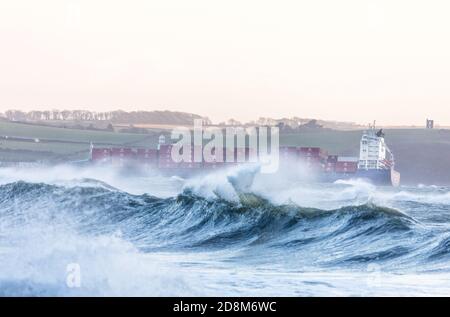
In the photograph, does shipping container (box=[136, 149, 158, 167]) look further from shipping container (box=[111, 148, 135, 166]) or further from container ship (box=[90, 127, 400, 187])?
shipping container (box=[111, 148, 135, 166])

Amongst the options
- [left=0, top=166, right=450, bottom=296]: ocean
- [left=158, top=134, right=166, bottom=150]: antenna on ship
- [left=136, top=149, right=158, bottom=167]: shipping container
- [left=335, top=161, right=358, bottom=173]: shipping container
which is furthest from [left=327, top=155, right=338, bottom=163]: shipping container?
[left=0, top=166, right=450, bottom=296]: ocean

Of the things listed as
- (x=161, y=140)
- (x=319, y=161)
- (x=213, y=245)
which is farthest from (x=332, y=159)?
(x=213, y=245)

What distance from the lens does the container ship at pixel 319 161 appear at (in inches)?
2763

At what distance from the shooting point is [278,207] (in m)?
20.2

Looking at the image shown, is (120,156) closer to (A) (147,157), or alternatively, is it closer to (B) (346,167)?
(A) (147,157)

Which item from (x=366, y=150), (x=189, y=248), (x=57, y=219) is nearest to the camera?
(x=189, y=248)

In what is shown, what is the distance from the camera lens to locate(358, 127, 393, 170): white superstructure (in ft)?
229

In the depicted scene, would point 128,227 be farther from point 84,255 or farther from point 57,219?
point 84,255

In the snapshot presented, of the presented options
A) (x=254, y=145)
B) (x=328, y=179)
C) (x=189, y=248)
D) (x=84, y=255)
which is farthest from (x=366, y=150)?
(x=84, y=255)

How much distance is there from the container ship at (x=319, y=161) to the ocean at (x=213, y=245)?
140 feet

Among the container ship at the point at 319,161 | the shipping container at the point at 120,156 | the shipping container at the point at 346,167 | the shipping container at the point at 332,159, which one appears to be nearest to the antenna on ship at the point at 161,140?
the container ship at the point at 319,161
